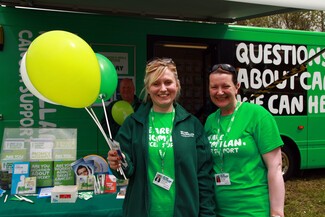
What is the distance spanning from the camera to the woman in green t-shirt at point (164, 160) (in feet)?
6.12

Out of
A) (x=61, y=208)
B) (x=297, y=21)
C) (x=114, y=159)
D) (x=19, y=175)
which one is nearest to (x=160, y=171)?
(x=114, y=159)

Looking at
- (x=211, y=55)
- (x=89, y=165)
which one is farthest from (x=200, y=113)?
(x=89, y=165)

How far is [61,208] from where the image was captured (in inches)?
97.5

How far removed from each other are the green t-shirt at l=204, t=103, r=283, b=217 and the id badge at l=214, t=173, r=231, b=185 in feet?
0.06

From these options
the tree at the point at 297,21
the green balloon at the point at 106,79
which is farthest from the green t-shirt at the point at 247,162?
the tree at the point at 297,21

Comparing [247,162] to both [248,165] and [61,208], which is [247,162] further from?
[61,208]

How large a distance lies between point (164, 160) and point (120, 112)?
5.58ft

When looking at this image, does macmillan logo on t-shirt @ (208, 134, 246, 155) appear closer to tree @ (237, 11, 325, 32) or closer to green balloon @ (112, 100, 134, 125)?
green balloon @ (112, 100, 134, 125)

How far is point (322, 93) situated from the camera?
5906 millimetres

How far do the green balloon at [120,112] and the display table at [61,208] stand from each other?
1012 mm

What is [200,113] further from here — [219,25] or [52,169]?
[52,169]

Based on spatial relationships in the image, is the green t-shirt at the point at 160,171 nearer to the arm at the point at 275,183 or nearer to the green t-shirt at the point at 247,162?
the green t-shirt at the point at 247,162

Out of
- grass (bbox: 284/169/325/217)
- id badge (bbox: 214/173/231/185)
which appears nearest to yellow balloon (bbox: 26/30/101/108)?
id badge (bbox: 214/173/231/185)

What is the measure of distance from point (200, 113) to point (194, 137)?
141 inches
